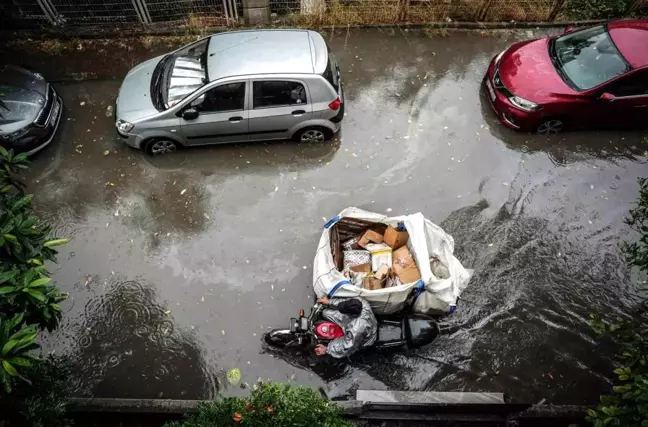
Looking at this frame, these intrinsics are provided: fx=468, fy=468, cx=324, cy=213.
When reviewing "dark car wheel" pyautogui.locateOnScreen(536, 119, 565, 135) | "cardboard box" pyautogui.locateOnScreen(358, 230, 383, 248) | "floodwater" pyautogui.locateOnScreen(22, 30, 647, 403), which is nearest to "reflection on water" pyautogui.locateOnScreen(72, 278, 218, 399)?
"floodwater" pyautogui.locateOnScreen(22, 30, 647, 403)

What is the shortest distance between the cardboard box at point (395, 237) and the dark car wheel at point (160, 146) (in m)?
4.39

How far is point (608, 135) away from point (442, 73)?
3.62 m

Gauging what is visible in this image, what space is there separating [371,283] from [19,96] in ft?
24.1

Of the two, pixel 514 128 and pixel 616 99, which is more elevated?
pixel 616 99

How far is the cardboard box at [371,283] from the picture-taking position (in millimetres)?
6809

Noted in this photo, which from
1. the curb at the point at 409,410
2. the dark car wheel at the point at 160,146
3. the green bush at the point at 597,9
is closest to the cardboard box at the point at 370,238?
the curb at the point at 409,410

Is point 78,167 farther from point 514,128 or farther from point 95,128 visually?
point 514,128

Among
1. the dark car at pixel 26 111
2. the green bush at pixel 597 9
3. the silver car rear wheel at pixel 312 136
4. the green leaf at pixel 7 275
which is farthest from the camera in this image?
the green bush at pixel 597 9

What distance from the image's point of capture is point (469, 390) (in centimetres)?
686

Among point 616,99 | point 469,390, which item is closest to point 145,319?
point 469,390

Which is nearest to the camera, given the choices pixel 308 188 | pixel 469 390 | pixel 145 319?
pixel 469 390

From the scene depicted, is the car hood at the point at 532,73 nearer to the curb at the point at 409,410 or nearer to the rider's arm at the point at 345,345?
the curb at the point at 409,410

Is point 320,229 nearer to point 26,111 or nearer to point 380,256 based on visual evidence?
point 380,256

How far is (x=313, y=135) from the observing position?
29.6ft
